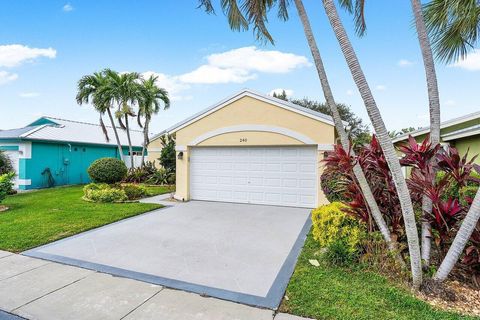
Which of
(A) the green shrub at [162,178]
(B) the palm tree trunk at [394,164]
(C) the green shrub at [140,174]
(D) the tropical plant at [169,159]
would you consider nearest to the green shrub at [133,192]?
(A) the green shrub at [162,178]

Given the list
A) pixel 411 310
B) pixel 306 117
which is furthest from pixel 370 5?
pixel 411 310

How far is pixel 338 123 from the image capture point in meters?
4.66

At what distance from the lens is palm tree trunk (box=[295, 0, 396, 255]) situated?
13.9ft

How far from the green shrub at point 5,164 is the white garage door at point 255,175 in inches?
440

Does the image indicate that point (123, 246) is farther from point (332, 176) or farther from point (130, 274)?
point (332, 176)

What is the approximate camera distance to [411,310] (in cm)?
323

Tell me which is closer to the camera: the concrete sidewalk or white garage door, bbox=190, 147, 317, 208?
the concrete sidewalk

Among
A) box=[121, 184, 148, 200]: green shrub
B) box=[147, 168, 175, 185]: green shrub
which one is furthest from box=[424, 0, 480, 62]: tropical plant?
box=[147, 168, 175, 185]: green shrub

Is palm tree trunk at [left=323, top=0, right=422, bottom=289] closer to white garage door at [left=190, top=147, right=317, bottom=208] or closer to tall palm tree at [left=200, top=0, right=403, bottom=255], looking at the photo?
tall palm tree at [left=200, top=0, right=403, bottom=255]

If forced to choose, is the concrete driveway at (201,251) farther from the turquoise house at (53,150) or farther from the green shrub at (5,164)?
the green shrub at (5,164)

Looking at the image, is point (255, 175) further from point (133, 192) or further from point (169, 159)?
point (169, 159)

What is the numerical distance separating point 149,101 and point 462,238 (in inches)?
683

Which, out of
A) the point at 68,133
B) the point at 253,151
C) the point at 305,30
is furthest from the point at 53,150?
the point at 305,30

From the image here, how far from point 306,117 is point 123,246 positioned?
277 inches
